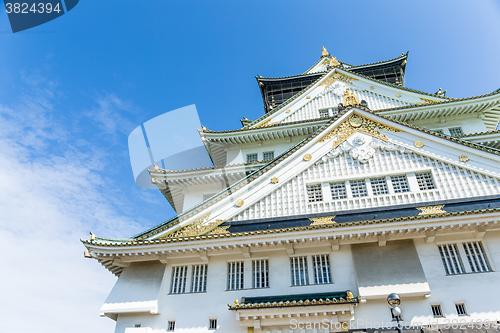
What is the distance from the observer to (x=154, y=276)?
13914mm

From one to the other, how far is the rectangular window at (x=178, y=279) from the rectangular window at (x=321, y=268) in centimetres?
534

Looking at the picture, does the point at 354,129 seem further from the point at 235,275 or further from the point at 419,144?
the point at 235,275

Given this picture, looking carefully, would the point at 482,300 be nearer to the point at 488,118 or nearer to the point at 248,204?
the point at 248,204

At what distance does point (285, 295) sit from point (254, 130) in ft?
38.8

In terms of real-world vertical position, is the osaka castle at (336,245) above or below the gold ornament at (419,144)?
below

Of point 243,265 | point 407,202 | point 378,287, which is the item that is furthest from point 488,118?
point 243,265

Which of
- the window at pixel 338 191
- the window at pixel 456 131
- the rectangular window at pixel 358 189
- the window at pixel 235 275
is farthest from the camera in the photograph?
the window at pixel 456 131

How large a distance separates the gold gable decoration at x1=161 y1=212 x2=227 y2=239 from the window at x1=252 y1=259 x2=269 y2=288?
2274 millimetres

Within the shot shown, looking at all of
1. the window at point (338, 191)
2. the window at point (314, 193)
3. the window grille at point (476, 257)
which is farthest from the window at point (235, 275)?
the window grille at point (476, 257)

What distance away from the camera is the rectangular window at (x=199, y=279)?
13.6 metres

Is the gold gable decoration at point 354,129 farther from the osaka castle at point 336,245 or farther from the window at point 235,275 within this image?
the window at point 235,275

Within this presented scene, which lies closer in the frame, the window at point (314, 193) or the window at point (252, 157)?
the window at point (314, 193)

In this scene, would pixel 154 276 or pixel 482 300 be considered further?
pixel 154 276

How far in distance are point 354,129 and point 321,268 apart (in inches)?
271
